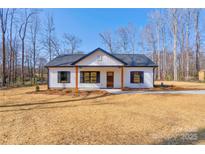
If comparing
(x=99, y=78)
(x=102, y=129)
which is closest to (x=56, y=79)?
(x=99, y=78)

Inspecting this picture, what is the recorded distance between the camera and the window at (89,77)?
16500mm

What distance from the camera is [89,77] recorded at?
651 inches

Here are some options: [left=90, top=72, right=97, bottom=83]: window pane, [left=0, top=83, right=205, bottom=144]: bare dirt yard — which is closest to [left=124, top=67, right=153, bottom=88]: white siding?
[left=90, top=72, right=97, bottom=83]: window pane

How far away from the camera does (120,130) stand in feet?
15.6

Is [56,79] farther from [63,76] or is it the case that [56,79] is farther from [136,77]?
[136,77]

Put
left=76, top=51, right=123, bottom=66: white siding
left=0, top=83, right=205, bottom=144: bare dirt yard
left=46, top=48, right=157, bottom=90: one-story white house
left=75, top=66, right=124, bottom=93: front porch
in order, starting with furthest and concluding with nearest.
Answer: left=75, top=66, right=124, bottom=93: front porch
left=46, top=48, right=157, bottom=90: one-story white house
left=76, top=51, right=123, bottom=66: white siding
left=0, top=83, right=205, bottom=144: bare dirt yard

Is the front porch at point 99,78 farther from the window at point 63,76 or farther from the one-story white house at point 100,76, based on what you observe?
the window at point 63,76

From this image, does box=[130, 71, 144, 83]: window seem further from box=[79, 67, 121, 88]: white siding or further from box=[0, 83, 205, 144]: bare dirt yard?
box=[0, 83, 205, 144]: bare dirt yard

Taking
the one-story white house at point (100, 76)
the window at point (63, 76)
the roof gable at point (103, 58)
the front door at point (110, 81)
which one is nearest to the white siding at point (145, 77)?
the one-story white house at point (100, 76)

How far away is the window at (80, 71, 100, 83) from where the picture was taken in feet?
54.1

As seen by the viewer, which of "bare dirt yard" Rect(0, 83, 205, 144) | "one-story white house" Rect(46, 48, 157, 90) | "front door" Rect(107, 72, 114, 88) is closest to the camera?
"bare dirt yard" Rect(0, 83, 205, 144)

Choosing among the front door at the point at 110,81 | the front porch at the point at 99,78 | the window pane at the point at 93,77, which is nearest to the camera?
the front porch at the point at 99,78
